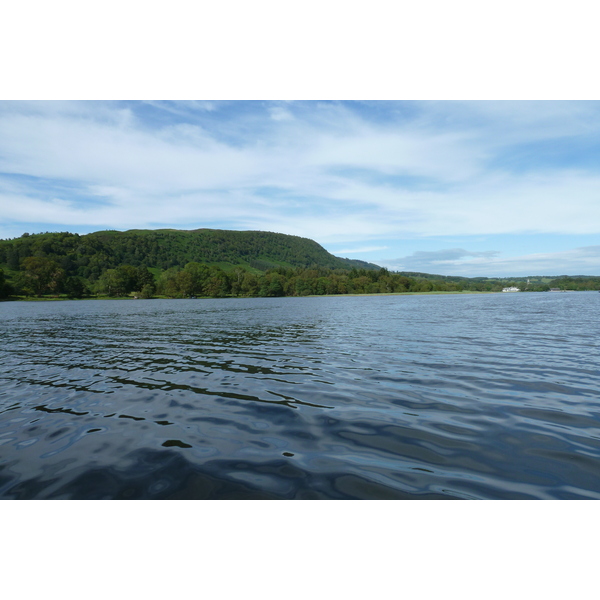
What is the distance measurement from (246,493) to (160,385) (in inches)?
348

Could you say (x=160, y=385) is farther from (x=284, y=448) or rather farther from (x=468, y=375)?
(x=468, y=375)

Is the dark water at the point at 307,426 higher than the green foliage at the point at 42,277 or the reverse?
the reverse

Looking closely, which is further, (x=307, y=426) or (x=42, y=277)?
(x=42, y=277)

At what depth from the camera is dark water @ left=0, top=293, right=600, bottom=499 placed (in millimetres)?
6320

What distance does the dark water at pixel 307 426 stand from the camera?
632 cm

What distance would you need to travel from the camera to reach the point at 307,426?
913cm

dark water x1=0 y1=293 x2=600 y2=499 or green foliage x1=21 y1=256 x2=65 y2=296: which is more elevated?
green foliage x1=21 y1=256 x2=65 y2=296

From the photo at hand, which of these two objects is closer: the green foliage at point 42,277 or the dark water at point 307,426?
the dark water at point 307,426

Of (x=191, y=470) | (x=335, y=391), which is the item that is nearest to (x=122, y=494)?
(x=191, y=470)

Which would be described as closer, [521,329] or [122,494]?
[122,494]

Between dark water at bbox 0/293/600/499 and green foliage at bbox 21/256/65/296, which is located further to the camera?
green foliage at bbox 21/256/65/296

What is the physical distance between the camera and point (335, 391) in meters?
12.3
